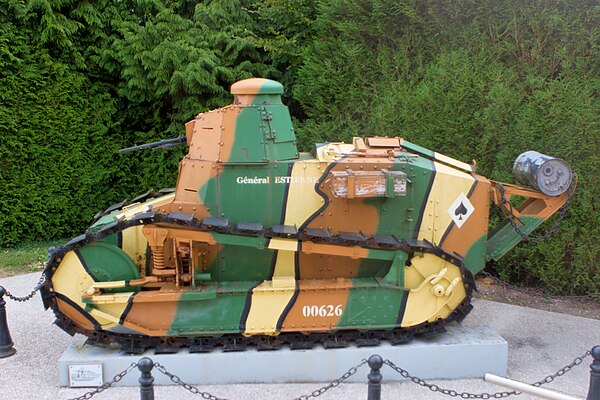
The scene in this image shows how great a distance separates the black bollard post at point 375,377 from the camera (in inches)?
164

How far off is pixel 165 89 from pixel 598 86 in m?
7.11

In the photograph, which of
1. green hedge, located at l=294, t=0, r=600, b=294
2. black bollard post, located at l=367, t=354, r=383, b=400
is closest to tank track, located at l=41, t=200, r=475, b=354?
black bollard post, located at l=367, t=354, r=383, b=400

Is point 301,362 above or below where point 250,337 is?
below

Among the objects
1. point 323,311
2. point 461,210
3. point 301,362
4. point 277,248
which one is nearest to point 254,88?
point 277,248

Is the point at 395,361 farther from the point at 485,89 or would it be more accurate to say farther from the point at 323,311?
the point at 485,89

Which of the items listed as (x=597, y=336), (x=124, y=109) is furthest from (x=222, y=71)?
(x=597, y=336)

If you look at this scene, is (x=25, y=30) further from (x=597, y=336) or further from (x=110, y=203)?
(x=597, y=336)

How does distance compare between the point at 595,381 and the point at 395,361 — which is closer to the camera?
the point at 595,381

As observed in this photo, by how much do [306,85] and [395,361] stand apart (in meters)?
6.08

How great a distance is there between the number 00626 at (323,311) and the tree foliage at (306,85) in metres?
3.79

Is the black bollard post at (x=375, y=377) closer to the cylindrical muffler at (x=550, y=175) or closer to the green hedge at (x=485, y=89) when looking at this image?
the cylindrical muffler at (x=550, y=175)

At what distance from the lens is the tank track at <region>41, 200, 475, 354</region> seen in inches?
214

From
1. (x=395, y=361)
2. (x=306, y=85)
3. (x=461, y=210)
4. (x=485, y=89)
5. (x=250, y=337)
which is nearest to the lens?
(x=395, y=361)

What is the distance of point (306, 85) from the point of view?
34.2 ft
